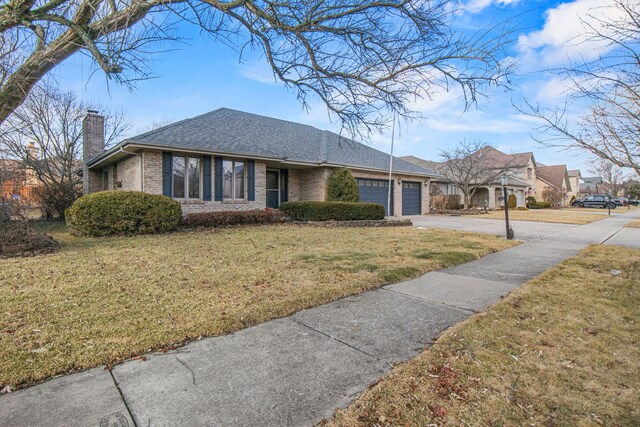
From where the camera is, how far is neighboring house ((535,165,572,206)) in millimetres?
44156

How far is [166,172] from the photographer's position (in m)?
12.3

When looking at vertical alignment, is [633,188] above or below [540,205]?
above

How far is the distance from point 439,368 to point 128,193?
10687mm

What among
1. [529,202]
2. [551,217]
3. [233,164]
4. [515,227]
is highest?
[233,164]

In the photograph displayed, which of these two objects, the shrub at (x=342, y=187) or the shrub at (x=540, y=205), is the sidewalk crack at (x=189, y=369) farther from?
the shrub at (x=540, y=205)

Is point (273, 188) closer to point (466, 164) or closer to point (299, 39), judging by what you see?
point (299, 39)

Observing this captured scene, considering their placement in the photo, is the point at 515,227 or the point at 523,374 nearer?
the point at 523,374

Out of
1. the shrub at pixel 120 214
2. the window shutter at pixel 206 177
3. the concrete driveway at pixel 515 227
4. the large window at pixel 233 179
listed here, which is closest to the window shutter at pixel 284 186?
the large window at pixel 233 179

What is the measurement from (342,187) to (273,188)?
12.8 ft

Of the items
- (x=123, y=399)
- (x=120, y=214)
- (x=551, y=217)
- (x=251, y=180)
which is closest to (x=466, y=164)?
(x=551, y=217)

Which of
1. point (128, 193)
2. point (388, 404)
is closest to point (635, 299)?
point (388, 404)

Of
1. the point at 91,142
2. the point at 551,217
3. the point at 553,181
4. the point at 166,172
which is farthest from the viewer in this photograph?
the point at 553,181

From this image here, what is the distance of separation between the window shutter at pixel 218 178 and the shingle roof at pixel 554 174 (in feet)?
155

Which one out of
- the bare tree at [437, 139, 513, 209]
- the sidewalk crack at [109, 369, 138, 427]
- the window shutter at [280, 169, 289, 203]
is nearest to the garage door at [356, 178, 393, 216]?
the window shutter at [280, 169, 289, 203]
